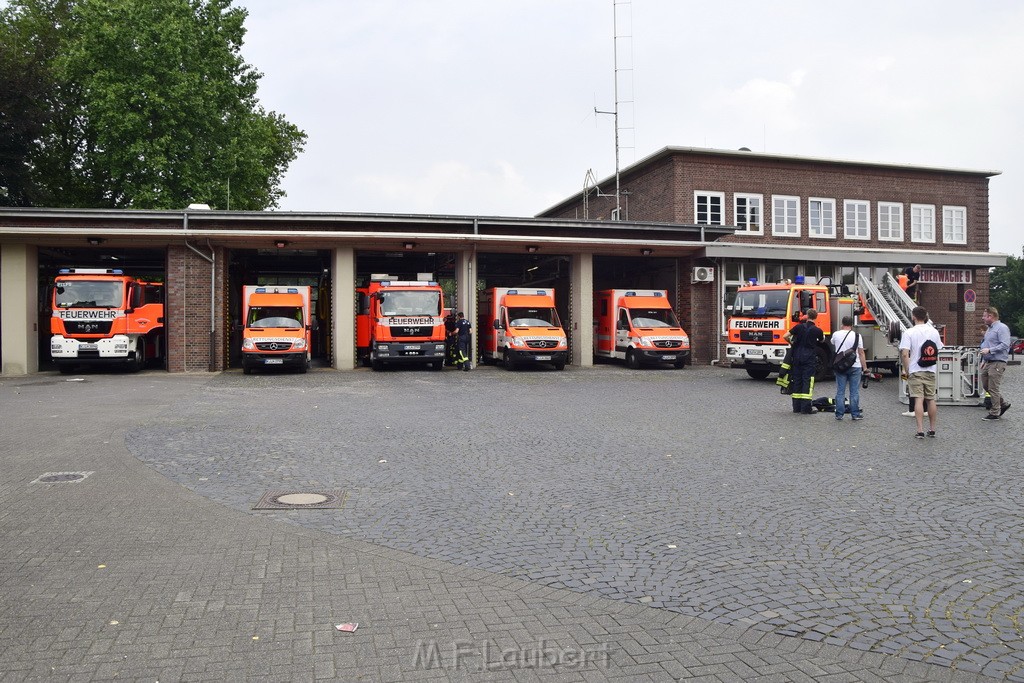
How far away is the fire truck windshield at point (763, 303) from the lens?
2158 cm

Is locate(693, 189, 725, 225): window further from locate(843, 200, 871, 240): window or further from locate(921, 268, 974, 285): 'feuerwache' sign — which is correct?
locate(921, 268, 974, 285): 'feuerwache' sign

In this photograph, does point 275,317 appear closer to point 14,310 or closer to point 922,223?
point 14,310

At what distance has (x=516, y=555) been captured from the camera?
5.80 m

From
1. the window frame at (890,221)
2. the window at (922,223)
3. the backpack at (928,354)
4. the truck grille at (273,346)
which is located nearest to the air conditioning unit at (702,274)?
the window frame at (890,221)

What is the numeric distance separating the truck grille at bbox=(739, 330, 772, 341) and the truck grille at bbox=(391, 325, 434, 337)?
9493 mm

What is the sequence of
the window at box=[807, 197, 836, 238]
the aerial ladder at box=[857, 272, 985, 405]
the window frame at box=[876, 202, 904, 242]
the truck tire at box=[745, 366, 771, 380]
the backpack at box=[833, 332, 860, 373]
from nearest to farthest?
the backpack at box=[833, 332, 860, 373], the aerial ladder at box=[857, 272, 985, 405], the truck tire at box=[745, 366, 771, 380], the window at box=[807, 197, 836, 238], the window frame at box=[876, 202, 904, 242]

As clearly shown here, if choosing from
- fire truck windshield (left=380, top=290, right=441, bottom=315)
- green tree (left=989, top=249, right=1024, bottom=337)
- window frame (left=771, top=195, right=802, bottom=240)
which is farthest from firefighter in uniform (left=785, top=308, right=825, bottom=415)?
green tree (left=989, top=249, right=1024, bottom=337)

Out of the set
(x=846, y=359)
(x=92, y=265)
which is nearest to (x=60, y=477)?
(x=846, y=359)

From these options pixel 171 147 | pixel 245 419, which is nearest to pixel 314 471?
pixel 245 419

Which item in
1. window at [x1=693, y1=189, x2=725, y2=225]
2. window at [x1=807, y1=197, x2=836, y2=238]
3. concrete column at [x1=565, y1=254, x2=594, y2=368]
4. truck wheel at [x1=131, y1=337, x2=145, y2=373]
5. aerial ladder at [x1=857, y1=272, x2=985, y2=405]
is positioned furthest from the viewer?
window at [x1=807, y1=197, x2=836, y2=238]

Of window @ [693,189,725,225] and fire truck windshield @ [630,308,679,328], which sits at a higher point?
window @ [693,189,725,225]

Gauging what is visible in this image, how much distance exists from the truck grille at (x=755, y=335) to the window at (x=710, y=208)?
12091mm

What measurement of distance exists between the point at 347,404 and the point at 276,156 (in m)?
32.7

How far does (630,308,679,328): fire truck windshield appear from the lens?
27.4 m
